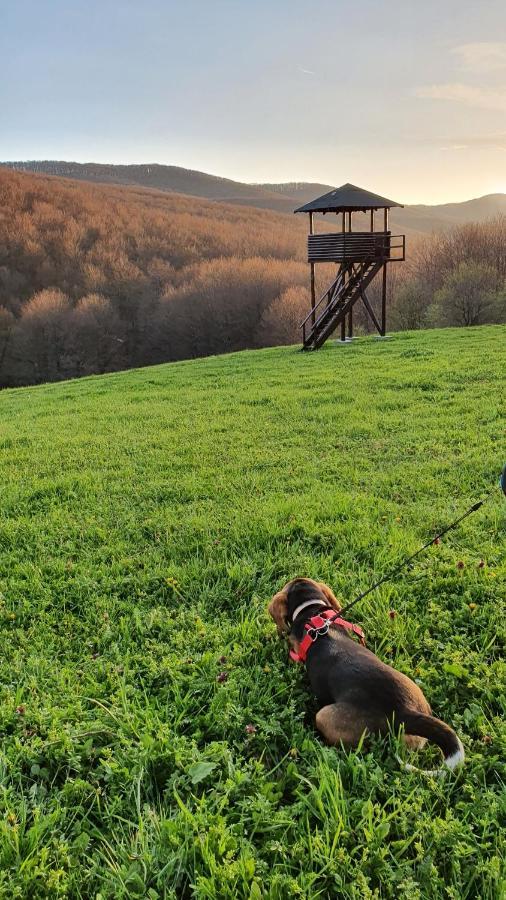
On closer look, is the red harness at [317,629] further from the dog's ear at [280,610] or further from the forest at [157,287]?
the forest at [157,287]

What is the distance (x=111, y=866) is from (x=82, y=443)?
6.47 metres

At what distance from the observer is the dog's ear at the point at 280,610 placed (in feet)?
10.2

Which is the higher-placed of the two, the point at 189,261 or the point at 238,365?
the point at 189,261

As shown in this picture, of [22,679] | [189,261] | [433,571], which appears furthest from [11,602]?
[189,261]

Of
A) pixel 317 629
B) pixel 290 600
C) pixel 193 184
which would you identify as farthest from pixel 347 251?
pixel 193 184

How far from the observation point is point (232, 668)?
9.59ft

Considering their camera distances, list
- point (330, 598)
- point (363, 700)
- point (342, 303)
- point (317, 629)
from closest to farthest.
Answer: point (363, 700) → point (317, 629) → point (330, 598) → point (342, 303)

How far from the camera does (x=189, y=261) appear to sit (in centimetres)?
6762

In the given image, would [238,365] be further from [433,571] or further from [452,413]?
[433,571]

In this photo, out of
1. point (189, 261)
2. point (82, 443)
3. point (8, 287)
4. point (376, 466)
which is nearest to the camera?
point (376, 466)

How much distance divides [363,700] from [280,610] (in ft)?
2.76

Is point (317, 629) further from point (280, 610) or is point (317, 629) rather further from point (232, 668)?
point (232, 668)

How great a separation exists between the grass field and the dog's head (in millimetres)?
148

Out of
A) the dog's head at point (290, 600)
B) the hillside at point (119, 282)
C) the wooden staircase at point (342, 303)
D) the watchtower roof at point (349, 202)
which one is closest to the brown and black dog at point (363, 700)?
the dog's head at point (290, 600)
